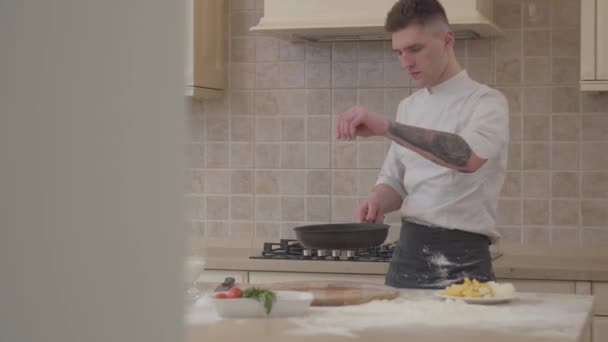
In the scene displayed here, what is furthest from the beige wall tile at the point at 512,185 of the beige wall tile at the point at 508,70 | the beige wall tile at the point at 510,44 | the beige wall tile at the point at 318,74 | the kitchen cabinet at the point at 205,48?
the kitchen cabinet at the point at 205,48

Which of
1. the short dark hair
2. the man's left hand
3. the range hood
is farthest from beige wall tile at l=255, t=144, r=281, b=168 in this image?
the man's left hand

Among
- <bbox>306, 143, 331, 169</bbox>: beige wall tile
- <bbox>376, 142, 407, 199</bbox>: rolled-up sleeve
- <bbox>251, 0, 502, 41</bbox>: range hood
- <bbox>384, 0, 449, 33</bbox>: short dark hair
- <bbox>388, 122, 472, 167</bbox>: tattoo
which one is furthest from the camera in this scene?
<bbox>306, 143, 331, 169</bbox>: beige wall tile

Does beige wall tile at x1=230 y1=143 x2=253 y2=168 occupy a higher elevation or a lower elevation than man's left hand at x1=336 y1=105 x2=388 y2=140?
lower

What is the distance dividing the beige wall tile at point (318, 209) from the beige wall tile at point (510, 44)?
976 millimetres

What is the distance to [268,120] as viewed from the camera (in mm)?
4566

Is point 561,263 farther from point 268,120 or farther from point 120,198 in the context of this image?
point 120,198

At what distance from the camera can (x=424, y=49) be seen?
325 cm

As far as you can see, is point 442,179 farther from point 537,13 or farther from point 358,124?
point 537,13

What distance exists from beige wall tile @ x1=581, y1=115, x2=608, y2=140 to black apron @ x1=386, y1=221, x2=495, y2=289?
1130 millimetres

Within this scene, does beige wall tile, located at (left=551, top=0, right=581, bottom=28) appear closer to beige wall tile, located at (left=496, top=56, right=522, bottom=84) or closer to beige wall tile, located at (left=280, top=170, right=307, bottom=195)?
beige wall tile, located at (left=496, top=56, right=522, bottom=84)

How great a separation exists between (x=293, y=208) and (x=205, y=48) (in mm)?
797

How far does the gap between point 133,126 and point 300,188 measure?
13.6 feet

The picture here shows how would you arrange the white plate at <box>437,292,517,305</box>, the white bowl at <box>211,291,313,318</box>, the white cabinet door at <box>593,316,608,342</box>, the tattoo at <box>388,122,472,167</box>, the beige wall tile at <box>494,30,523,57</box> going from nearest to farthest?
the white bowl at <box>211,291,313,318</box>, the white plate at <box>437,292,517,305</box>, the tattoo at <box>388,122,472,167</box>, the white cabinet door at <box>593,316,608,342</box>, the beige wall tile at <box>494,30,523,57</box>

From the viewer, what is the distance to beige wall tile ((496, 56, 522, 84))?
14.0ft
